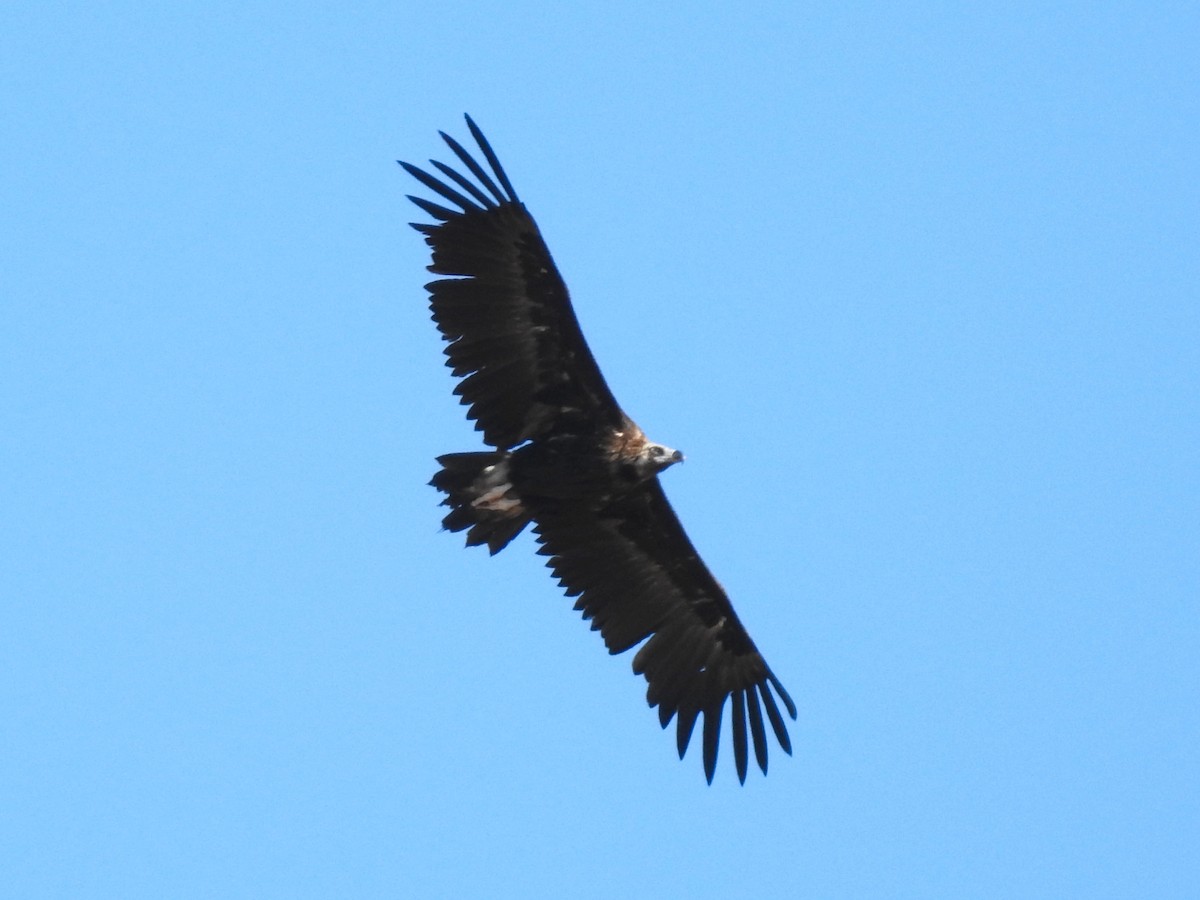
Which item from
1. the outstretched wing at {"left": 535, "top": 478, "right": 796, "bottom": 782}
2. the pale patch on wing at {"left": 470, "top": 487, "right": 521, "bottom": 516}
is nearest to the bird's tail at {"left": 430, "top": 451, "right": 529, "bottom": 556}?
the pale patch on wing at {"left": 470, "top": 487, "right": 521, "bottom": 516}

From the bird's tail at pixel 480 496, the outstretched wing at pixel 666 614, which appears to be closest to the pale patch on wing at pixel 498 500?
the bird's tail at pixel 480 496

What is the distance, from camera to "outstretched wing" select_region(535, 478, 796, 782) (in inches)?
728

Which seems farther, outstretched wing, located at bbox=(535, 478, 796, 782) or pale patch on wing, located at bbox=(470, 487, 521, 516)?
outstretched wing, located at bbox=(535, 478, 796, 782)

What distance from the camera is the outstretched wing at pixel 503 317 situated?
17.0 meters

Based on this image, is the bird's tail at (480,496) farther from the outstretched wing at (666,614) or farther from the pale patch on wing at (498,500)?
the outstretched wing at (666,614)

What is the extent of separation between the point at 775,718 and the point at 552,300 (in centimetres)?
457

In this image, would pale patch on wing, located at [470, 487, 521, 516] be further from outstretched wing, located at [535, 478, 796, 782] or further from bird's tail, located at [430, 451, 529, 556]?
outstretched wing, located at [535, 478, 796, 782]

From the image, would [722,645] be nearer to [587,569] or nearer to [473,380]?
[587,569]

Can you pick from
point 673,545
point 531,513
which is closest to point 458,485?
point 531,513

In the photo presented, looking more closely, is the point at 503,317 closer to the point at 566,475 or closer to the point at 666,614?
the point at 566,475

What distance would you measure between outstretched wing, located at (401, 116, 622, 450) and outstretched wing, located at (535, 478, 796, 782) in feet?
4.21

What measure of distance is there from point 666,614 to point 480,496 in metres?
2.67

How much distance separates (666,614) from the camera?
744 inches

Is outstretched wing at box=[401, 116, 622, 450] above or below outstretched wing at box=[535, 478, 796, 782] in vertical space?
above
